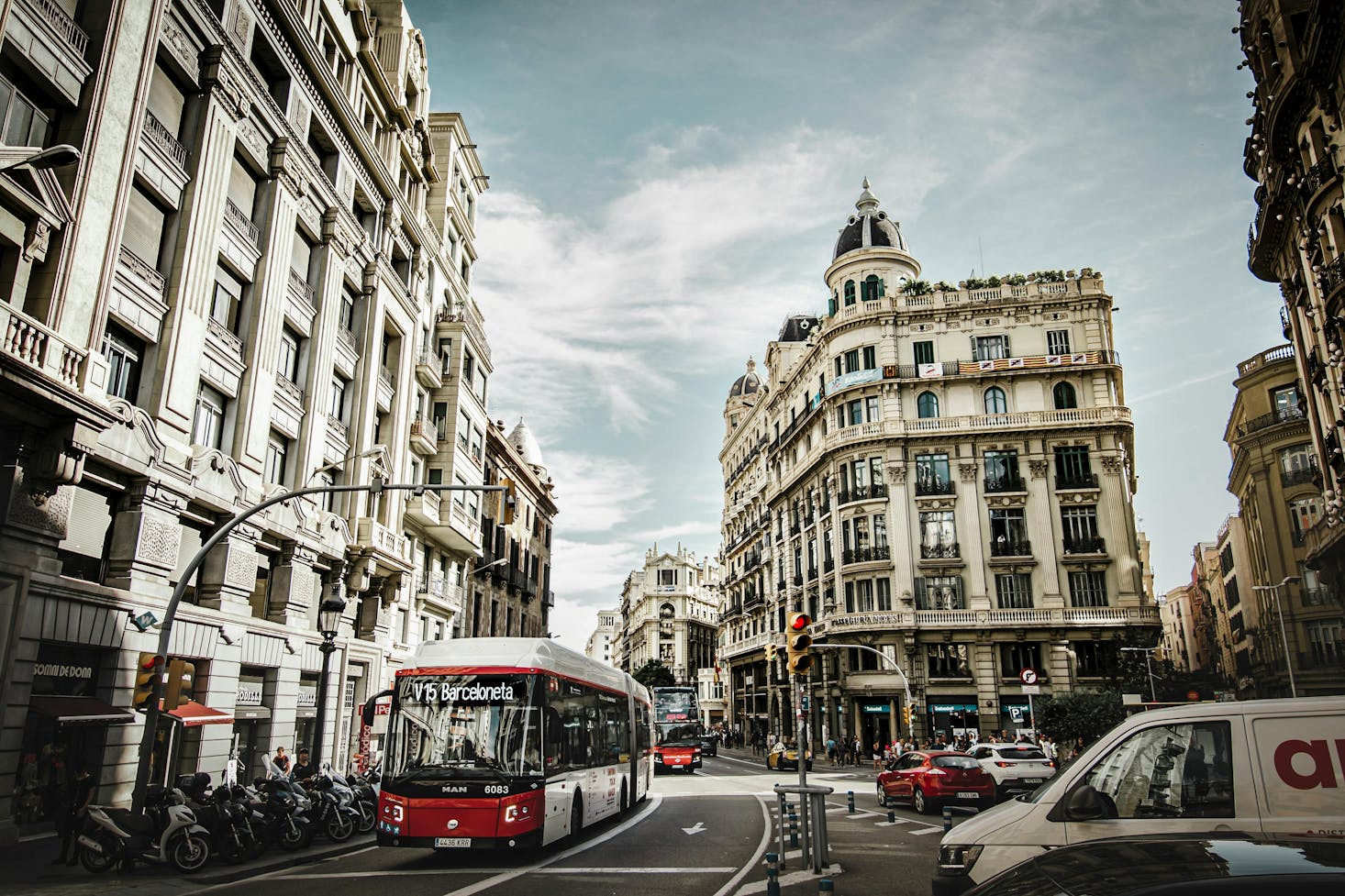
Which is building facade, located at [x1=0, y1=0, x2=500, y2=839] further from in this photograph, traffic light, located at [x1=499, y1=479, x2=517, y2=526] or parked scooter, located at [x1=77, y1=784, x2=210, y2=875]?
traffic light, located at [x1=499, y1=479, x2=517, y2=526]

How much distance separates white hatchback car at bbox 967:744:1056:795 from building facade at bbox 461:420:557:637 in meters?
23.4

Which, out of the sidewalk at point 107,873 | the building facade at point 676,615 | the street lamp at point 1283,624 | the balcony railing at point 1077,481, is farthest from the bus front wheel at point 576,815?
the building facade at point 676,615

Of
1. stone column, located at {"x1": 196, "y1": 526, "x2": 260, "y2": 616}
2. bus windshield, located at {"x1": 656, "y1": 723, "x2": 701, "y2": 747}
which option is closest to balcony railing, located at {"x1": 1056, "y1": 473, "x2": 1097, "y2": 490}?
bus windshield, located at {"x1": 656, "y1": 723, "x2": 701, "y2": 747}

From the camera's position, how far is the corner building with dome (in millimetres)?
45000

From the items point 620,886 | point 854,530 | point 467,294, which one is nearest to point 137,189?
point 620,886

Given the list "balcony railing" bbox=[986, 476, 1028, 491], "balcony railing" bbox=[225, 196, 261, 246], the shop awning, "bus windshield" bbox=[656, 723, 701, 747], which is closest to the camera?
the shop awning

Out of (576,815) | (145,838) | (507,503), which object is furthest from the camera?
(507,503)

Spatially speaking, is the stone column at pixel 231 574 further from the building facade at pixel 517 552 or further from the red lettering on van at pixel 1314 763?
the red lettering on van at pixel 1314 763

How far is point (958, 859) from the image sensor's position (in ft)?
26.9

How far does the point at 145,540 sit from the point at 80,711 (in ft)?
11.1

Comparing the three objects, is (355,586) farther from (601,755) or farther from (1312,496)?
(1312,496)

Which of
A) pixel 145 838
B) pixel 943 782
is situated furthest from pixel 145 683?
pixel 943 782

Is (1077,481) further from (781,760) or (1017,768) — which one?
(1017,768)

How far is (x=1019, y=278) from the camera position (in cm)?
5053
